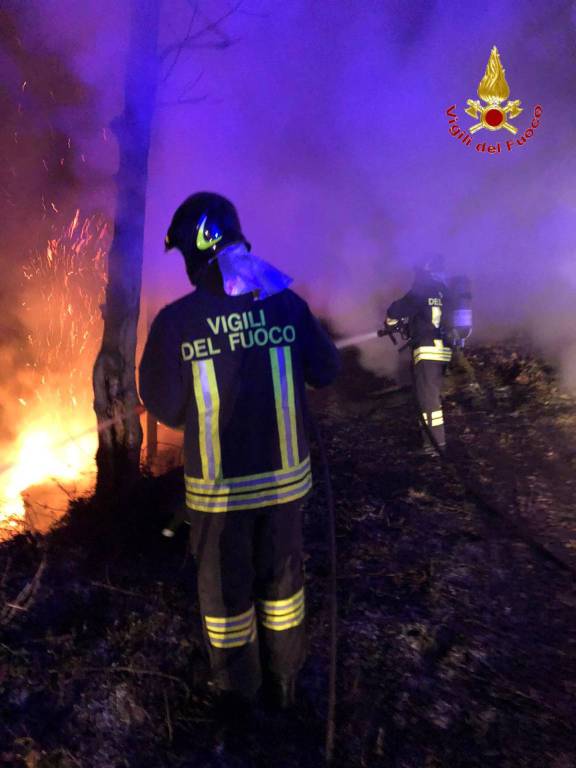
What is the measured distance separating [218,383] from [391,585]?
185 cm

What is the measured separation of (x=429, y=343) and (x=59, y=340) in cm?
712

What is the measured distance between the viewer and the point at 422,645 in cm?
247

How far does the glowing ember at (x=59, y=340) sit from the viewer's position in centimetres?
885

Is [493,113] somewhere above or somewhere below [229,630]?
above

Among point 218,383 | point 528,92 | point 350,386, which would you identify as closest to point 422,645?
point 218,383

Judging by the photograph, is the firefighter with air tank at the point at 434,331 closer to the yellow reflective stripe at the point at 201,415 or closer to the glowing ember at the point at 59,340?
the yellow reflective stripe at the point at 201,415

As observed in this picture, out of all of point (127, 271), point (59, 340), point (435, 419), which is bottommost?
point (435, 419)

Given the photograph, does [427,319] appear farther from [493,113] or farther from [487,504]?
[493,113]

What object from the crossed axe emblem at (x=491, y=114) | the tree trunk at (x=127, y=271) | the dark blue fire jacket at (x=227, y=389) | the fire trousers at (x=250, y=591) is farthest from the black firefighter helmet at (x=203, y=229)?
the crossed axe emblem at (x=491, y=114)

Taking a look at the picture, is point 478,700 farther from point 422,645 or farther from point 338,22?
point 338,22

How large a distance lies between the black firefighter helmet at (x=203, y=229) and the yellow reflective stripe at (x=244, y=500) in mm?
889

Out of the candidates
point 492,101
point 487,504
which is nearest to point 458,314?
point 487,504

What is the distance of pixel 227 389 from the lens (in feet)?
6.29

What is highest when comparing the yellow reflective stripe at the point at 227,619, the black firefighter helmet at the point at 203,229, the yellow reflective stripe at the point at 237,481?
the black firefighter helmet at the point at 203,229
